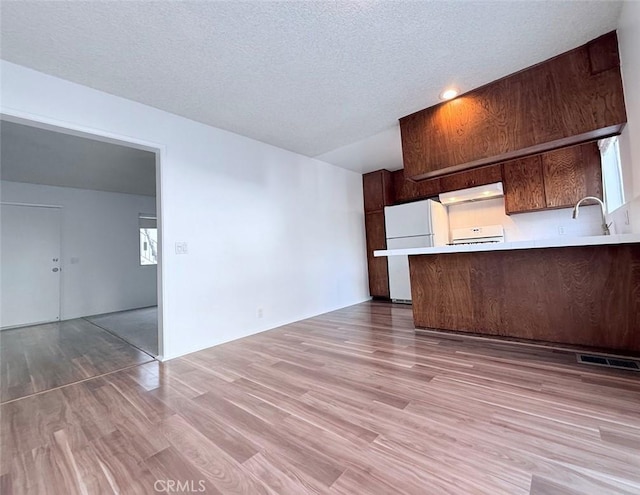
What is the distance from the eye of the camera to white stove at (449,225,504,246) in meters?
4.05

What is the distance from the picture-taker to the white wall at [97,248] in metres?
5.10

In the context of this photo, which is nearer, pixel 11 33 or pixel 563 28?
pixel 11 33

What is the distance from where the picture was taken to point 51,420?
162 centimetres

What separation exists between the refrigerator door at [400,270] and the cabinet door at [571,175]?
5.66 ft

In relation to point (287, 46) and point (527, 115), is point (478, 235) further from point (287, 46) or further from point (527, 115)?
point (287, 46)

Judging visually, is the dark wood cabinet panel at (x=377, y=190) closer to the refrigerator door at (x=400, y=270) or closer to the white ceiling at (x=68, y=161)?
the refrigerator door at (x=400, y=270)

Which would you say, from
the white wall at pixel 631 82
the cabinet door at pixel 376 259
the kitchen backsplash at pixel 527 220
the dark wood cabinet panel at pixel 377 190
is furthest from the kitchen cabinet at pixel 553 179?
the cabinet door at pixel 376 259

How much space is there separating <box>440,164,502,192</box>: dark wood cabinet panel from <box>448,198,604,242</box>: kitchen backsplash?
0.38m

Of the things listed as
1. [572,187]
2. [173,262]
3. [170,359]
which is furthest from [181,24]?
[572,187]

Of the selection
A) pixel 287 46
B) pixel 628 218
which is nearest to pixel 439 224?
pixel 628 218

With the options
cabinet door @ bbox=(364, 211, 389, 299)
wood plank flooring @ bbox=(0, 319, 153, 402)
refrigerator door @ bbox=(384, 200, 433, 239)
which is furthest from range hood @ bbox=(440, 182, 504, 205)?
wood plank flooring @ bbox=(0, 319, 153, 402)

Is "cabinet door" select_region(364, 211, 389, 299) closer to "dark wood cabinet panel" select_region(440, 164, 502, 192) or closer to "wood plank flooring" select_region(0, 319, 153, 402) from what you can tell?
"dark wood cabinet panel" select_region(440, 164, 502, 192)

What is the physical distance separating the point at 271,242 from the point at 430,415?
9.04 ft

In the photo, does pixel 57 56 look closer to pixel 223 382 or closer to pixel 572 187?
pixel 223 382
